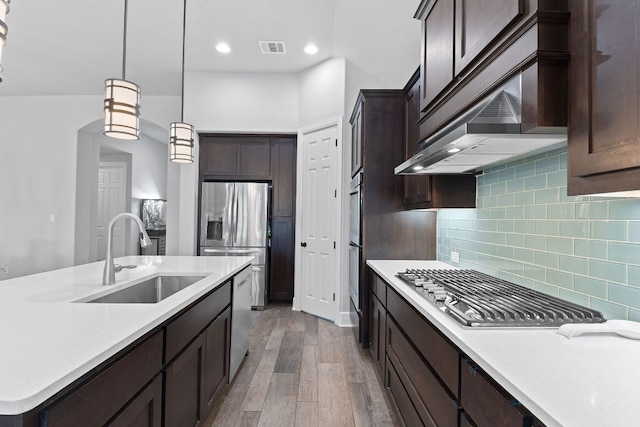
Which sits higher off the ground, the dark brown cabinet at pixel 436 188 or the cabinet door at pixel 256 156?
the cabinet door at pixel 256 156

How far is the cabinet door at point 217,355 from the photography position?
75.2 inches

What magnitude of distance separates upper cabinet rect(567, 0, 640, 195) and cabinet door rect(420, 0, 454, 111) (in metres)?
0.71

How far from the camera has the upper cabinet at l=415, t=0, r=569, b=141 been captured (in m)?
1.06

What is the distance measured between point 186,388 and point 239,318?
3.43 ft

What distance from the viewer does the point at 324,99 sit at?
440cm

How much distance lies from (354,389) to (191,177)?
3.61m

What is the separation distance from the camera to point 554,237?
1561 mm

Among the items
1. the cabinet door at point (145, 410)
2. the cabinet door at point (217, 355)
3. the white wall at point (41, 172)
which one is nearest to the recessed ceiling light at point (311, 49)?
the white wall at point (41, 172)

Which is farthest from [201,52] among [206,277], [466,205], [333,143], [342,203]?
[466,205]

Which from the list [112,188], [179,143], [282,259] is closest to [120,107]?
[179,143]

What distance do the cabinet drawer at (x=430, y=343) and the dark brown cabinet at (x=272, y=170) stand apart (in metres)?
3.14

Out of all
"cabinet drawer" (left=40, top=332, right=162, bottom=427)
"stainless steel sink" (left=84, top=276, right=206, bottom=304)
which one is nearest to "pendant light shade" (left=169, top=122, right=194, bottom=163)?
"stainless steel sink" (left=84, top=276, right=206, bottom=304)

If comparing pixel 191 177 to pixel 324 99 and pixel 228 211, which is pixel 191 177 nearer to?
pixel 228 211

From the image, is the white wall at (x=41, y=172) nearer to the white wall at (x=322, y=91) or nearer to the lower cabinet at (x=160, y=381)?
the white wall at (x=322, y=91)
